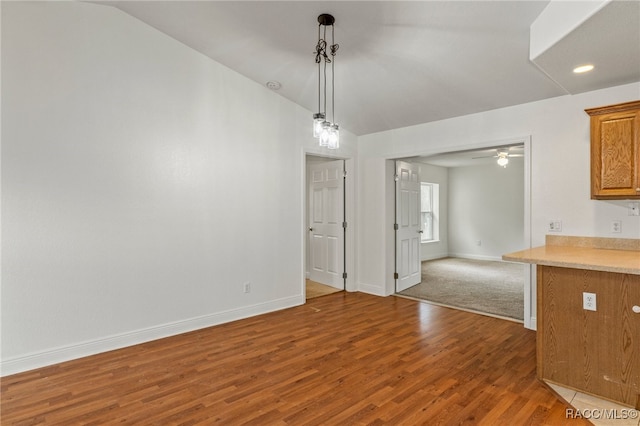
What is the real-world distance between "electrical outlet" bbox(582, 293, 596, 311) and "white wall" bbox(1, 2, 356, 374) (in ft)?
10.6

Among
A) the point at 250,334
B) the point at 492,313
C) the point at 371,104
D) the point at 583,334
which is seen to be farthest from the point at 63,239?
the point at 492,313

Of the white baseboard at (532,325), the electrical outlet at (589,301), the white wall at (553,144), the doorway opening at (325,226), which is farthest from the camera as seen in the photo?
the doorway opening at (325,226)

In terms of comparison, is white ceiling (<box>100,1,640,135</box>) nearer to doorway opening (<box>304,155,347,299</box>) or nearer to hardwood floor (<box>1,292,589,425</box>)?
doorway opening (<box>304,155,347,299</box>)

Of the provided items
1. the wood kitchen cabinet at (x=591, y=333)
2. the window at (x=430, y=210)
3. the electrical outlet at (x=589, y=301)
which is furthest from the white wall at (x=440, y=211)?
the electrical outlet at (x=589, y=301)

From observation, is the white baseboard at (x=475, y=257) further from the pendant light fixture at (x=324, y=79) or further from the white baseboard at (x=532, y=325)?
the pendant light fixture at (x=324, y=79)

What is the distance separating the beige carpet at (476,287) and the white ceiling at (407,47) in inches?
102

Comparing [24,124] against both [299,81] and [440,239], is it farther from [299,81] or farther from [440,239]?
[440,239]

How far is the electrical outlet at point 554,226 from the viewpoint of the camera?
3.49 m

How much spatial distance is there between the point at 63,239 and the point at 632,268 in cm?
434

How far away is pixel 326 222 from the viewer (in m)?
5.67

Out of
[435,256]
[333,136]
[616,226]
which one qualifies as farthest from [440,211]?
[333,136]

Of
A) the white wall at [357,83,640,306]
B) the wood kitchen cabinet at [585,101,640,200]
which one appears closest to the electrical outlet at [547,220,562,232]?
the white wall at [357,83,640,306]

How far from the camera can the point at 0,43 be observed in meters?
2.70

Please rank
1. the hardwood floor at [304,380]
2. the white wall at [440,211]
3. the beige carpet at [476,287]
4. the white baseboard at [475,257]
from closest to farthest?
the hardwood floor at [304,380] < the beige carpet at [476,287] < the white baseboard at [475,257] < the white wall at [440,211]
